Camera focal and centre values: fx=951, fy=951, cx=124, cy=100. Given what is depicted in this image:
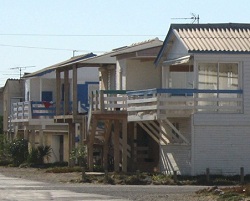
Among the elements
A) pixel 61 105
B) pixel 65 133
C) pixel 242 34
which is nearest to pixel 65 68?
pixel 61 105

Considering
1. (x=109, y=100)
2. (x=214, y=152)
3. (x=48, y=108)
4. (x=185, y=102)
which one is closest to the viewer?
(x=185, y=102)

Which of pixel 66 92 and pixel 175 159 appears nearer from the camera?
pixel 175 159

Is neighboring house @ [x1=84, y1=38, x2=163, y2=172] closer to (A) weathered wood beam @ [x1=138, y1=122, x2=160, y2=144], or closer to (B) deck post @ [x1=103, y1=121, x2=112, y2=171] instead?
(B) deck post @ [x1=103, y1=121, x2=112, y2=171]

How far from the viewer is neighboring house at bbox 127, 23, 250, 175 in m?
39.4

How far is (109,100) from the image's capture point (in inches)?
1672

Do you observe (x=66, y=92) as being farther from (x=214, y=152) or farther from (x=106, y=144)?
(x=214, y=152)

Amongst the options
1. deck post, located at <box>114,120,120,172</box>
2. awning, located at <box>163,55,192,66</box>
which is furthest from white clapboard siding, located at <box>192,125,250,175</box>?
deck post, located at <box>114,120,120,172</box>

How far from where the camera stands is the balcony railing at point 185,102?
39.2m

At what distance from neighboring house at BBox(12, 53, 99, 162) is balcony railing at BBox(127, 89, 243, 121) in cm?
1167

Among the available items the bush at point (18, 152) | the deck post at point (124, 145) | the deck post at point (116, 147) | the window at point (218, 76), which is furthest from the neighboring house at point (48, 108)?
the window at point (218, 76)

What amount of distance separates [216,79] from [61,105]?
55.0 feet

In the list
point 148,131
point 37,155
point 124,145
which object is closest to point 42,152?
point 37,155

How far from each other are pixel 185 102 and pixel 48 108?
1771 cm

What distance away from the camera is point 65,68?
52.1 m
